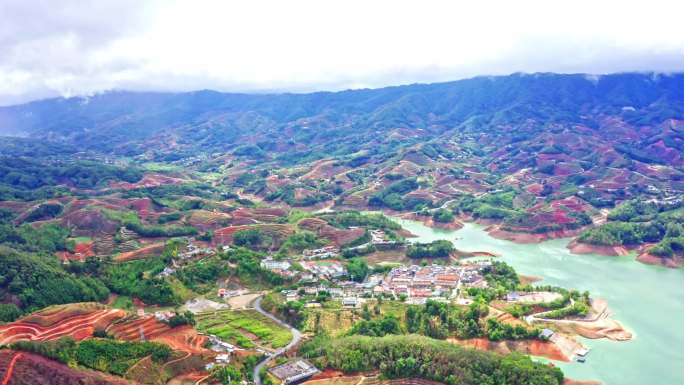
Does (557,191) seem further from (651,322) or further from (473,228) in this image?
(651,322)

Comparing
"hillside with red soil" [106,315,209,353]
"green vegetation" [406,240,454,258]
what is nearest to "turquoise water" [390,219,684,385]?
"green vegetation" [406,240,454,258]

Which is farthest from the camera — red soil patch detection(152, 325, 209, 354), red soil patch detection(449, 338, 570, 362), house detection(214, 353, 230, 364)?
red soil patch detection(449, 338, 570, 362)

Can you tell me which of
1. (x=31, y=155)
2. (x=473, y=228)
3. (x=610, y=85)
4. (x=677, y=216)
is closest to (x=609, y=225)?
(x=677, y=216)

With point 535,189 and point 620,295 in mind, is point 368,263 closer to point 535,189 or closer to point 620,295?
point 620,295

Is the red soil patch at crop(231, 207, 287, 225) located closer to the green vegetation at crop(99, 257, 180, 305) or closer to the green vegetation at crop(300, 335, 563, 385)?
the green vegetation at crop(99, 257, 180, 305)

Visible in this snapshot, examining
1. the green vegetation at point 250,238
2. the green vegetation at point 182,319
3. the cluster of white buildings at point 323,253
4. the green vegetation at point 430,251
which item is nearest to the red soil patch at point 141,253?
the green vegetation at point 250,238

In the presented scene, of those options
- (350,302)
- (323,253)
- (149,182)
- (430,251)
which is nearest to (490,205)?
(430,251)
